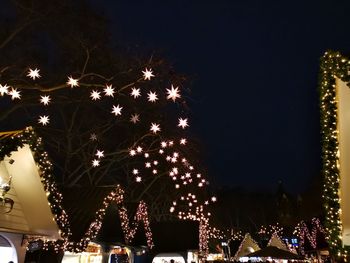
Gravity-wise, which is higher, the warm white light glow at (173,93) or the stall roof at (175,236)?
the warm white light glow at (173,93)

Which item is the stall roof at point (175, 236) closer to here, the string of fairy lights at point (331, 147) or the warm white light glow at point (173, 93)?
the warm white light glow at point (173, 93)

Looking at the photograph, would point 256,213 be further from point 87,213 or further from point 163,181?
point 87,213

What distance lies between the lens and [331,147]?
17.4 ft

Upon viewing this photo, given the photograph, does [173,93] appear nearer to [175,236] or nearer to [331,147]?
[331,147]

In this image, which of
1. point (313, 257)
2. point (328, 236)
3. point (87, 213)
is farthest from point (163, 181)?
point (328, 236)

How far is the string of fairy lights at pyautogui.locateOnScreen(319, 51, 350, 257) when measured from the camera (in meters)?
5.16

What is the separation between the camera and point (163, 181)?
30.3m

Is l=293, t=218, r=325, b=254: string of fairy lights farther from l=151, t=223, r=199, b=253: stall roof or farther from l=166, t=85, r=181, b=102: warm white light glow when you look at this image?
l=166, t=85, r=181, b=102: warm white light glow

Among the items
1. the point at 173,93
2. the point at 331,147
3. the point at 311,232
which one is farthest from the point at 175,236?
the point at 331,147

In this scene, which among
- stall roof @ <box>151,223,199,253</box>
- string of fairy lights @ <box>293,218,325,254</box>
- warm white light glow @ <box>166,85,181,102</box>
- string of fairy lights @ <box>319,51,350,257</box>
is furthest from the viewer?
stall roof @ <box>151,223,199,253</box>

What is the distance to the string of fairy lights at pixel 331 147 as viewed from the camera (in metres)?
5.16

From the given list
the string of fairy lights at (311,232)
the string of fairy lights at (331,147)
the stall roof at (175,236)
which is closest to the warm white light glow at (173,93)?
the string of fairy lights at (331,147)

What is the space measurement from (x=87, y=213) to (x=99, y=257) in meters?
4.20

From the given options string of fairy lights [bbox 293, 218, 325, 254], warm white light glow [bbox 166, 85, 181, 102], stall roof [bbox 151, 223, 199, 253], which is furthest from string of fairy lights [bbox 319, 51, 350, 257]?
stall roof [bbox 151, 223, 199, 253]
